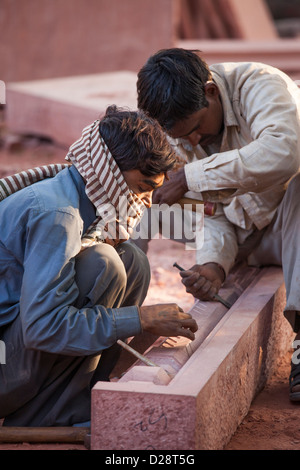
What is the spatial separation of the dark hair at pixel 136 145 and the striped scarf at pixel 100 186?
0.04 meters

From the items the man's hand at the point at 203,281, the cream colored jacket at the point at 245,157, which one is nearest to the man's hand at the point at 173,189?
the cream colored jacket at the point at 245,157

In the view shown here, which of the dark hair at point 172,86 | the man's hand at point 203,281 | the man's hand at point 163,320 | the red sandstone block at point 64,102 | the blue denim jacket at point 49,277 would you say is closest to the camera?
the blue denim jacket at point 49,277

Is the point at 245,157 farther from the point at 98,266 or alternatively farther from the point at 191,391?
the point at 191,391

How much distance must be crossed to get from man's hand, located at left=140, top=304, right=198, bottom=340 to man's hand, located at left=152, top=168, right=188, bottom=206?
81 centimetres

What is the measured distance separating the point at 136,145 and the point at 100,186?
0.22 metres

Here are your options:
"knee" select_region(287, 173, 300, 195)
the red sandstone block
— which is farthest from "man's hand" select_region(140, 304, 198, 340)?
the red sandstone block

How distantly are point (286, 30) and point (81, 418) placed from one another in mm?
14997

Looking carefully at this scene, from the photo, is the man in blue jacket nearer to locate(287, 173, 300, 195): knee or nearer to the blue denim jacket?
the blue denim jacket

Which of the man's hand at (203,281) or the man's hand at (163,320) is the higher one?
the man's hand at (163,320)

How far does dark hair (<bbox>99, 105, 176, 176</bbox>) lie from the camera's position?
3.05 m

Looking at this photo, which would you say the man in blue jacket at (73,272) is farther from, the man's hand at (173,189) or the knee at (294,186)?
the knee at (294,186)

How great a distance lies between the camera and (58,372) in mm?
3121

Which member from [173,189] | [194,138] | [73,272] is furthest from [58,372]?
[194,138]

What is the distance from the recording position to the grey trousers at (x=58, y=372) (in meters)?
3.04
